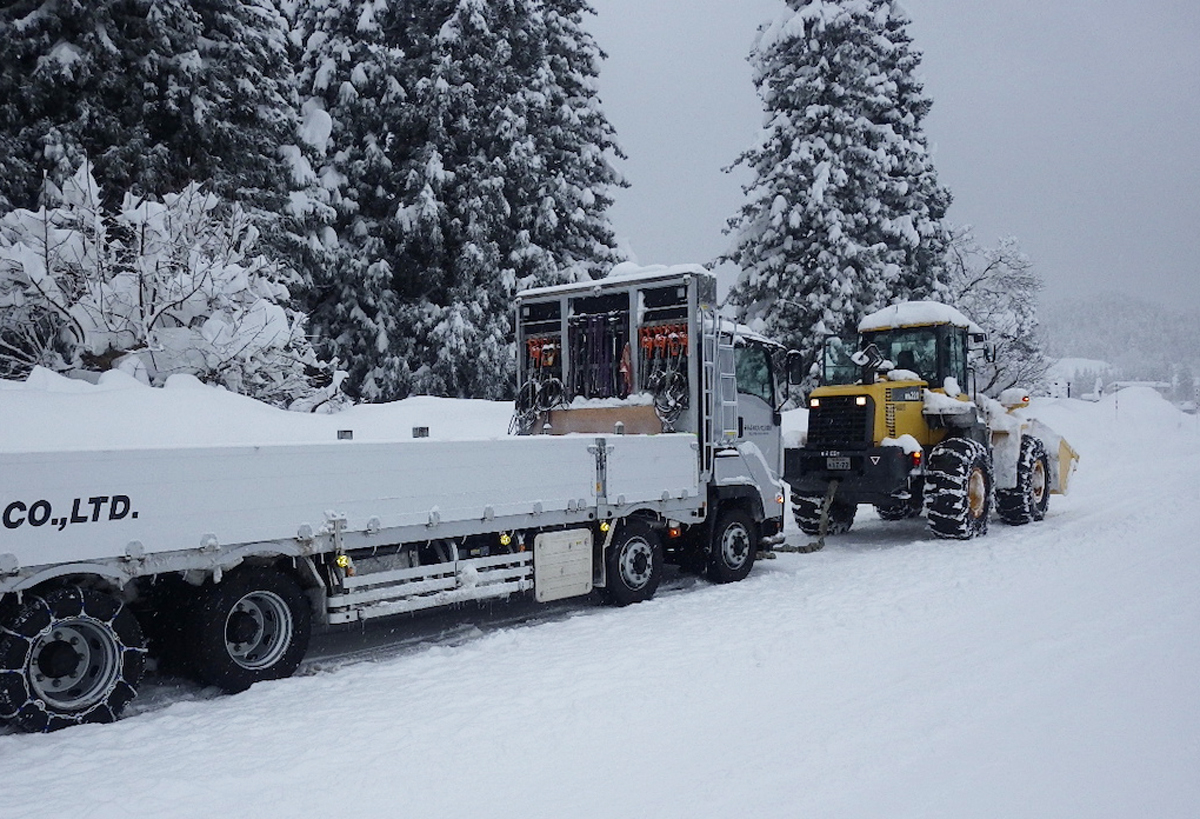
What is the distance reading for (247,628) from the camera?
22.6 feet

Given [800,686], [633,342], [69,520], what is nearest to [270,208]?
[633,342]

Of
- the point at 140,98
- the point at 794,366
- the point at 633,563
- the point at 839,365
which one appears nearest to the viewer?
the point at 633,563

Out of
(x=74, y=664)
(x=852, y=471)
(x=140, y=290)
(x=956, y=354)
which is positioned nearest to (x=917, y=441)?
(x=852, y=471)

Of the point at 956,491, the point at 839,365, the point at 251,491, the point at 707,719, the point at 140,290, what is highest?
the point at 140,290

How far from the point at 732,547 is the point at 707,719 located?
5377 mm

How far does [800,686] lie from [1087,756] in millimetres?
1852

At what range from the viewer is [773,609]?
9070 mm

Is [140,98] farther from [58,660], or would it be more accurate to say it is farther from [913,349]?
[913,349]

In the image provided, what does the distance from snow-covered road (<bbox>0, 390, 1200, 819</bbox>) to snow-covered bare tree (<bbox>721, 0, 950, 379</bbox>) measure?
54.3 ft

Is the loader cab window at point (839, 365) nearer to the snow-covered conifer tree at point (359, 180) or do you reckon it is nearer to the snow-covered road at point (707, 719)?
the snow-covered road at point (707, 719)

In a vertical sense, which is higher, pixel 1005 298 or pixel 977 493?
pixel 1005 298

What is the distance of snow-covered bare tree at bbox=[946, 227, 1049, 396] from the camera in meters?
39.5

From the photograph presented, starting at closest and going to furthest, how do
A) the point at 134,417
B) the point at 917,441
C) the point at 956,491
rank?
the point at 134,417
the point at 956,491
the point at 917,441

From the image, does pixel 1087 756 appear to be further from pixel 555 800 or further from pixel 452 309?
pixel 452 309
